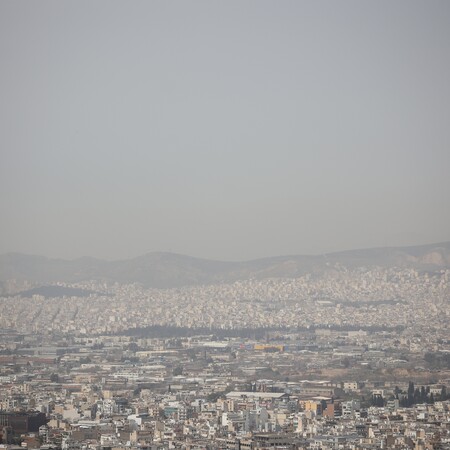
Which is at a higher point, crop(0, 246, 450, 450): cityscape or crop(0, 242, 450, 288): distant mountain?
crop(0, 242, 450, 288): distant mountain

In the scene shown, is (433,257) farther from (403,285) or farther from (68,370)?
(68,370)

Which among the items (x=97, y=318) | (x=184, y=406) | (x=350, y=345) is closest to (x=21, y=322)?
(x=97, y=318)

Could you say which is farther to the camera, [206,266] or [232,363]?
[206,266]

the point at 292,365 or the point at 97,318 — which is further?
the point at 97,318

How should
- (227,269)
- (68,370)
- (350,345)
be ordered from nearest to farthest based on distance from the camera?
(68,370) < (350,345) < (227,269)

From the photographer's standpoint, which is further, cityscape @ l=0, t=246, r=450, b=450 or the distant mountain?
the distant mountain

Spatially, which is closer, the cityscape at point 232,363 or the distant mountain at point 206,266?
the cityscape at point 232,363

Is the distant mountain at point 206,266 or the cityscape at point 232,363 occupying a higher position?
the distant mountain at point 206,266

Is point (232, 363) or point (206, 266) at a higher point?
point (206, 266)
